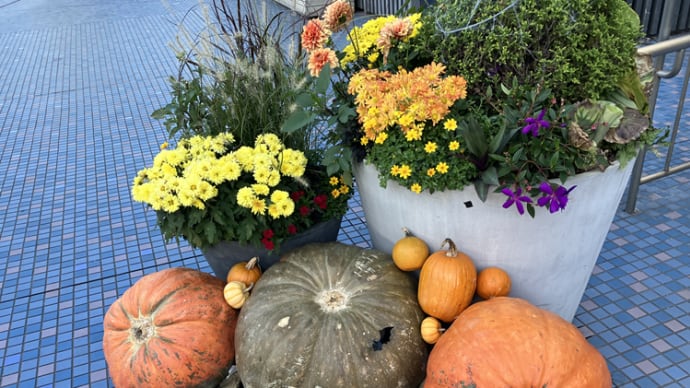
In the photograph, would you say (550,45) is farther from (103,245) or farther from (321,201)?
(103,245)

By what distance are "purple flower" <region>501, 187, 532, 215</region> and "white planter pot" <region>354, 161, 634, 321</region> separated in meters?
0.07

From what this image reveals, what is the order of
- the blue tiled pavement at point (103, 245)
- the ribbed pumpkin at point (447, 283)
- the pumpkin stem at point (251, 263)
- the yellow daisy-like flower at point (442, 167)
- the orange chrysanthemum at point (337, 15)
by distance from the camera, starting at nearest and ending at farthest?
1. the yellow daisy-like flower at point (442, 167)
2. the ribbed pumpkin at point (447, 283)
3. the orange chrysanthemum at point (337, 15)
4. the pumpkin stem at point (251, 263)
5. the blue tiled pavement at point (103, 245)

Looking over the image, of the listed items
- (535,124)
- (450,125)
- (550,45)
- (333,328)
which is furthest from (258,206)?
(550,45)

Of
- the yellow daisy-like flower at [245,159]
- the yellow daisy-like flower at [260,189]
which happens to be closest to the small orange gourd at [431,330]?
the yellow daisy-like flower at [260,189]

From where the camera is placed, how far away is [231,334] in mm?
2096

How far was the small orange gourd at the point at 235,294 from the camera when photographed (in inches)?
82.7

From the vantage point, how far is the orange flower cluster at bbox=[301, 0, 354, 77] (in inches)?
76.0

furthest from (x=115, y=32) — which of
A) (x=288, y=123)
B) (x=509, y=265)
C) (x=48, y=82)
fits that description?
(x=509, y=265)

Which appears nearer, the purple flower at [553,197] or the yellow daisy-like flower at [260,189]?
the purple flower at [553,197]

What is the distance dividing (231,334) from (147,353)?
301 mm

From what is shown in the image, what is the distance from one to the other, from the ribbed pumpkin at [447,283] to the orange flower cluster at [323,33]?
74 centimetres

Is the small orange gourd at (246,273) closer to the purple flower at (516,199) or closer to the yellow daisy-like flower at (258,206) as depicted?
the yellow daisy-like flower at (258,206)

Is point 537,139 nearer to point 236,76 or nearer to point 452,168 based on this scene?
point 452,168

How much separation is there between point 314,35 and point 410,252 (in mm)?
845
